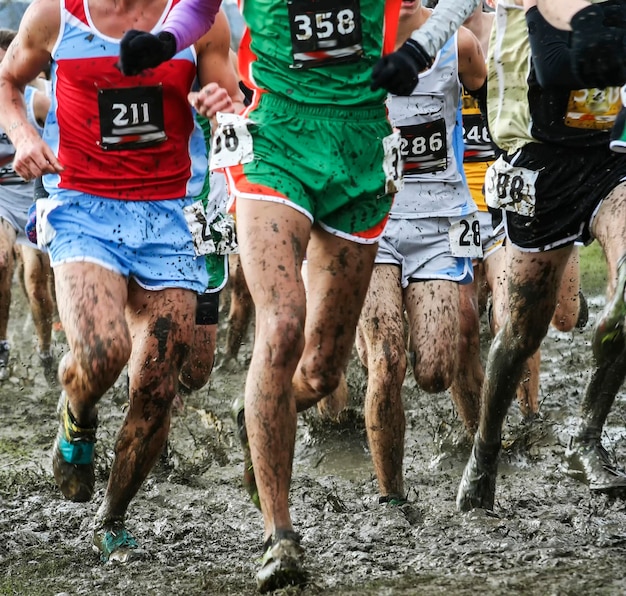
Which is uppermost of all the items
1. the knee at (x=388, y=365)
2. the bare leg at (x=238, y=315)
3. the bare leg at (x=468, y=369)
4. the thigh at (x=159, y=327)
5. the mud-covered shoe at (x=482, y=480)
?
the thigh at (x=159, y=327)

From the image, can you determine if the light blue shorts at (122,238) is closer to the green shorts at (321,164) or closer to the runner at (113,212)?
the runner at (113,212)

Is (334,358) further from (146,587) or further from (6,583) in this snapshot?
(6,583)

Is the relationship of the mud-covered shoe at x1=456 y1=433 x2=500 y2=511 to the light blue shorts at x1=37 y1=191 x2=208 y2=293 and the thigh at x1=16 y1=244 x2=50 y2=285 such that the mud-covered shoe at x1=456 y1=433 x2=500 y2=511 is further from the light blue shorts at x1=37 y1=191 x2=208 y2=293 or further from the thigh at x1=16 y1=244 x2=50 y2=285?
the thigh at x1=16 y1=244 x2=50 y2=285

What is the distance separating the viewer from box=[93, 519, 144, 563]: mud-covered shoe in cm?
461

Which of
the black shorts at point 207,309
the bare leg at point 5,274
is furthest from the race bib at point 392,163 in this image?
the bare leg at point 5,274

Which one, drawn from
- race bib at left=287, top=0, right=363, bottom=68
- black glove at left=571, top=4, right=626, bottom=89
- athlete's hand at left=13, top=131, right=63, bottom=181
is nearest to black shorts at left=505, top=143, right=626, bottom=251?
black glove at left=571, top=4, right=626, bottom=89

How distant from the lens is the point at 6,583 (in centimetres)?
450

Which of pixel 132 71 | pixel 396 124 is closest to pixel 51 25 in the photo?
pixel 132 71

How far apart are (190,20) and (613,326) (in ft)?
6.27

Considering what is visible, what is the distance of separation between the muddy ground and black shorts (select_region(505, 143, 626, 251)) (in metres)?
1.08

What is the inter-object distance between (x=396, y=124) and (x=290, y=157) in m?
1.69

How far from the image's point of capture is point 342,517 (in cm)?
506

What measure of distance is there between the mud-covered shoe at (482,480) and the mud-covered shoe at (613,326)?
0.79 m

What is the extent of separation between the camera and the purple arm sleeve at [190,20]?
14.5ft
